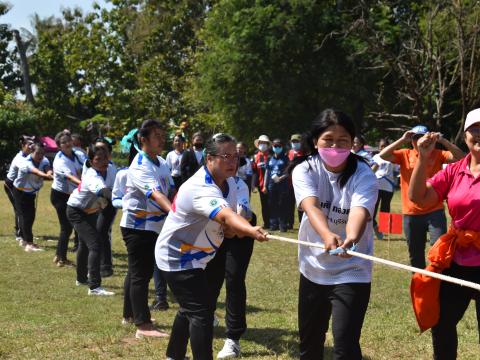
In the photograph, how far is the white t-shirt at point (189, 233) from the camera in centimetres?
522

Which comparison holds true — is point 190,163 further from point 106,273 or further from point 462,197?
point 462,197

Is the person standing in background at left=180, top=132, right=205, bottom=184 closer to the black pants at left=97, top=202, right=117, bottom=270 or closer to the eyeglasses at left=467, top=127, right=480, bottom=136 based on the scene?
the black pants at left=97, top=202, right=117, bottom=270

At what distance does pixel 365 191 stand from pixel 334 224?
27 centimetres

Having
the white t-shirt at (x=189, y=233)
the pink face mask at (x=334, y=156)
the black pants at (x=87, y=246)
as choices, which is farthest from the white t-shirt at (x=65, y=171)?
the pink face mask at (x=334, y=156)

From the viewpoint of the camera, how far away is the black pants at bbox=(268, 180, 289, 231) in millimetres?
17203

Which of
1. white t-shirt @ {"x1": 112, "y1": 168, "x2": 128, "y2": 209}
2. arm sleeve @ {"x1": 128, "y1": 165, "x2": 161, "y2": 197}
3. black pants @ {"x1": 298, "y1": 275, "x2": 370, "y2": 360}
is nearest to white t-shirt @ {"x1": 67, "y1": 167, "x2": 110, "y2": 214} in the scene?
white t-shirt @ {"x1": 112, "y1": 168, "x2": 128, "y2": 209}

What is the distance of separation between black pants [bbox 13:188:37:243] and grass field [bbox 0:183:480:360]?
3.02 feet

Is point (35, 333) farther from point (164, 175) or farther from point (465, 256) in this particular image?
point (465, 256)

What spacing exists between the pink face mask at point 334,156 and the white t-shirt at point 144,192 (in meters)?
2.65

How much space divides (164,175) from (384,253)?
721 centimetres

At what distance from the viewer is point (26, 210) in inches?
550

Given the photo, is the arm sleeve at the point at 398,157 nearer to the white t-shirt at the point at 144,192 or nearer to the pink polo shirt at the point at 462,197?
the white t-shirt at the point at 144,192

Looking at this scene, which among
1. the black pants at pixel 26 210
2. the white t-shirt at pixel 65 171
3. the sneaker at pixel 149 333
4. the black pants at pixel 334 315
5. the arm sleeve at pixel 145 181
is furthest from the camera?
the black pants at pixel 26 210

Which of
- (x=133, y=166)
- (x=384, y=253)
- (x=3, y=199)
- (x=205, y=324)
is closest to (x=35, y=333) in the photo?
(x=133, y=166)
